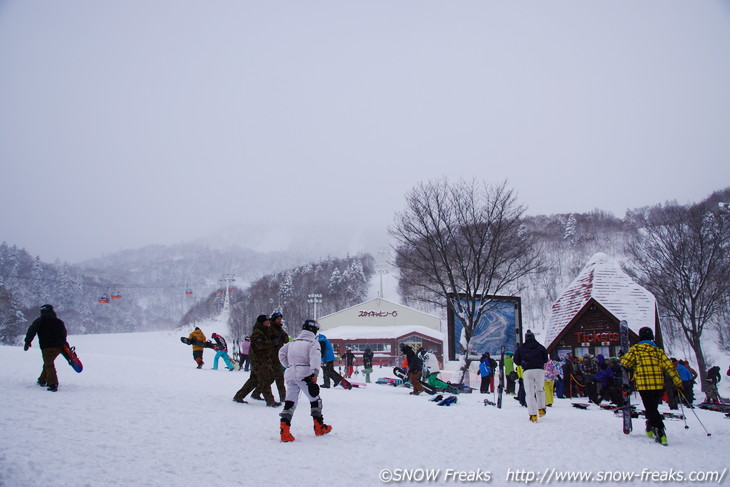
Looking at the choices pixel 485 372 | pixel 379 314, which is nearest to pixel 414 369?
pixel 485 372

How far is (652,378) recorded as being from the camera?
6859 mm

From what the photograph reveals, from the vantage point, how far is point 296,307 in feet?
281

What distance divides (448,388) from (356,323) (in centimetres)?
3816

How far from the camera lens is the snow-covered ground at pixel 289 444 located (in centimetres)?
440

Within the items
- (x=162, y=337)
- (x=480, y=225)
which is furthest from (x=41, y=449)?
(x=162, y=337)

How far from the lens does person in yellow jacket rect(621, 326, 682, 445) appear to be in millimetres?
6680

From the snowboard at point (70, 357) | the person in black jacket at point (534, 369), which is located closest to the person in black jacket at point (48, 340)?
the snowboard at point (70, 357)

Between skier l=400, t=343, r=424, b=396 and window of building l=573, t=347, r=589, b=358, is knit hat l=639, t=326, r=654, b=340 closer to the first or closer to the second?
skier l=400, t=343, r=424, b=396

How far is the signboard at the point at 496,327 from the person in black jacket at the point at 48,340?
17.7 metres

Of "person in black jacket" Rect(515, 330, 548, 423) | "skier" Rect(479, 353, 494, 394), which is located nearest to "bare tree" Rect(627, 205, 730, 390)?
"skier" Rect(479, 353, 494, 394)

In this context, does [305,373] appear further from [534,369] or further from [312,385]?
[534,369]

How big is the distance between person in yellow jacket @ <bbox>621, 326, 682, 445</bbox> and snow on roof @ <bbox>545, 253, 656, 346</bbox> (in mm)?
15465

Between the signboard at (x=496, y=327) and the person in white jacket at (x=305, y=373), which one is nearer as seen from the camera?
the person in white jacket at (x=305, y=373)

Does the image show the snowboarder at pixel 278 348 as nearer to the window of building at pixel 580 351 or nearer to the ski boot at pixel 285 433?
the ski boot at pixel 285 433
